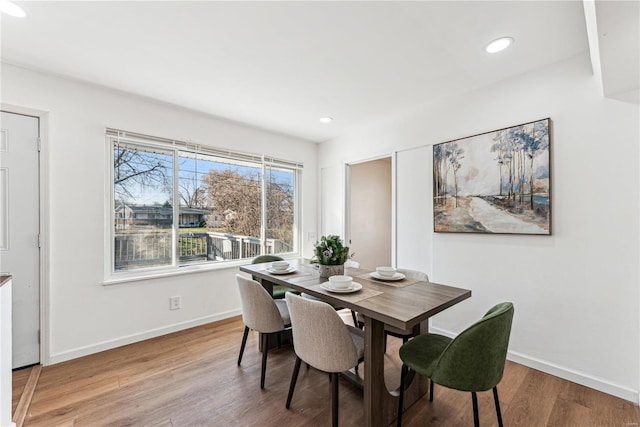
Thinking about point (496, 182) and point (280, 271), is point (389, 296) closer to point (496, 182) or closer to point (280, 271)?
point (280, 271)

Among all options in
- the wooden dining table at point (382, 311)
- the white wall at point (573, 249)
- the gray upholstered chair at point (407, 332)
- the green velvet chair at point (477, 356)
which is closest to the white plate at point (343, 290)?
the wooden dining table at point (382, 311)

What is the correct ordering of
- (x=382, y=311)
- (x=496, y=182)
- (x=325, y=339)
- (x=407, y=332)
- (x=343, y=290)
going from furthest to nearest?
(x=496, y=182)
(x=407, y=332)
(x=343, y=290)
(x=325, y=339)
(x=382, y=311)

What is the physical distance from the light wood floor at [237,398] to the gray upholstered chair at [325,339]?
1.41 feet

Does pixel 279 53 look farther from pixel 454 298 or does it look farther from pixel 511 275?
pixel 511 275

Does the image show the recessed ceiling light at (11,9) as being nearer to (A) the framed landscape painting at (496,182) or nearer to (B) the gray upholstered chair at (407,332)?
(B) the gray upholstered chair at (407,332)

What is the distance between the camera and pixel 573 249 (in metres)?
2.11

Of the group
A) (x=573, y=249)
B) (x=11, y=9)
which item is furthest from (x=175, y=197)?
(x=573, y=249)

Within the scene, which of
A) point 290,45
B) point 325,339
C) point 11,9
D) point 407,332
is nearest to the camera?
point 325,339

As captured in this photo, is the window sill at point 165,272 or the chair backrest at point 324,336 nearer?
the chair backrest at point 324,336

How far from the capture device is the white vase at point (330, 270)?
85.2 inches

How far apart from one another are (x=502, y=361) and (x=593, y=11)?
1742 mm

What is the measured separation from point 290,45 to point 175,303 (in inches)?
112

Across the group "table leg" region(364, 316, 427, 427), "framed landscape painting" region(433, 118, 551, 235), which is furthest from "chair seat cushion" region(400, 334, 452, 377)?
"framed landscape painting" region(433, 118, 551, 235)

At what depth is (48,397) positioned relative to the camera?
1934 millimetres
